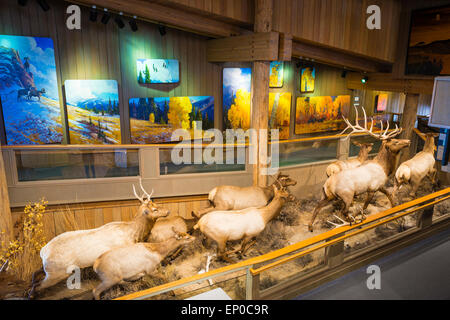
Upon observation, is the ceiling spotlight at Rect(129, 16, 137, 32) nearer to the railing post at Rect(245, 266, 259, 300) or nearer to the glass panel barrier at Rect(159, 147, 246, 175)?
the glass panel barrier at Rect(159, 147, 246, 175)

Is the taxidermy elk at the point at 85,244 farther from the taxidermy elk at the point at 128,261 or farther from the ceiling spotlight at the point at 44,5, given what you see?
the ceiling spotlight at the point at 44,5

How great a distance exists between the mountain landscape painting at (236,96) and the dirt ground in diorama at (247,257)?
2.97 m

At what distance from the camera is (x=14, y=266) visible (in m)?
4.82

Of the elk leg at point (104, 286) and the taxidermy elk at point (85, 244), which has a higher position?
the taxidermy elk at point (85, 244)

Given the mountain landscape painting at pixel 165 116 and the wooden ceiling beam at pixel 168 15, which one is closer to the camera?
the wooden ceiling beam at pixel 168 15

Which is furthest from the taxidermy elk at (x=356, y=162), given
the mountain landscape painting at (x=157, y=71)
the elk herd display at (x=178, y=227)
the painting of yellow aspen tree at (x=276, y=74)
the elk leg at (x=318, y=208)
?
the mountain landscape painting at (x=157, y=71)

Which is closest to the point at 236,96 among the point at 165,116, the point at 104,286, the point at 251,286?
the point at 165,116

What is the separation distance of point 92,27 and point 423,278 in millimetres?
7283

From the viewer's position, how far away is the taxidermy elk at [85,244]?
4.04 metres

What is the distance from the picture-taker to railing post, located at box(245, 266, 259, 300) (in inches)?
113

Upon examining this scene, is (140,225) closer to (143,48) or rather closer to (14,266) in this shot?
(14,266)

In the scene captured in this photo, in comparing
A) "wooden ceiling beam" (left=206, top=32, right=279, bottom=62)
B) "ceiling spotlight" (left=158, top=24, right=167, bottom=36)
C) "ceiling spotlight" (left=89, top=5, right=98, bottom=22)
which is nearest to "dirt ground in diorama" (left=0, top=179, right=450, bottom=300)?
"wooden ceiling beam" (left=206, top=32, right=279, bottom=62)

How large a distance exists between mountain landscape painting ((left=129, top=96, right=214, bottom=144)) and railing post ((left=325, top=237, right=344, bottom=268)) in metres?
5.41
